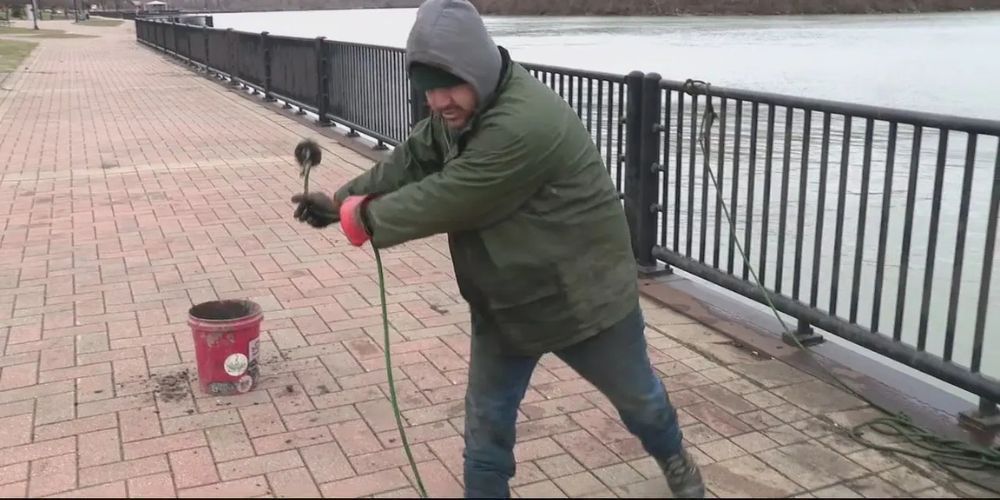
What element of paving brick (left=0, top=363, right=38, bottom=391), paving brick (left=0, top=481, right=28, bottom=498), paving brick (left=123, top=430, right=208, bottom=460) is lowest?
paving brick (left=0, top=481, right=28, bottom=498)

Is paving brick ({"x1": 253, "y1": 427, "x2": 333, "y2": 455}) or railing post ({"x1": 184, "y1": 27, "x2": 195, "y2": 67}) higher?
railing post ({"x1": 184, "y1": 27, "x2": 195, "y2": 67})

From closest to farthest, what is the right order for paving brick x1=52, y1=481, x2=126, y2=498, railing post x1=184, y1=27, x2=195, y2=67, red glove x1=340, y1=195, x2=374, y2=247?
red glove x1=340, y1=195, x2=374, y2=247 < paving brick x1=52, y1=481, x2=126, y2=498 < railing post x1=184, y1=27, x2=195, y2=67

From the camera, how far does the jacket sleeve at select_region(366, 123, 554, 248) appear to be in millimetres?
2615

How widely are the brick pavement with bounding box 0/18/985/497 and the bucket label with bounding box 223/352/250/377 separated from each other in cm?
12

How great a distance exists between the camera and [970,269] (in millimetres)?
5996

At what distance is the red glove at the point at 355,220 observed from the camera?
2.74 metres

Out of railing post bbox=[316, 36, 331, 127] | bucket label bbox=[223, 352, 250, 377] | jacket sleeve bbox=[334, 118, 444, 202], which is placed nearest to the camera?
jacket sleeve bbox=[334, 118, 444, 202]

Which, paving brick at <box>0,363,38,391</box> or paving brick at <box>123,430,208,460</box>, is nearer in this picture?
paving brick at <box>123,430,208,460</box>

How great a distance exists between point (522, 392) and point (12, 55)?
32.0 metres

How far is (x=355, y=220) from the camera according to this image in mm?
2744

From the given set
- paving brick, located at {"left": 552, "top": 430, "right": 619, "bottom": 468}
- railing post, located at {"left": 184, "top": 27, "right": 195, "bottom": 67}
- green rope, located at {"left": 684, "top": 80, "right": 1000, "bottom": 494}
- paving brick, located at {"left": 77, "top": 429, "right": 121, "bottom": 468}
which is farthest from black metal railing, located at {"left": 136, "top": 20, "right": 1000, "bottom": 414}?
railing post, located at {"left": 184, "top": 27, "right": 195, "bottom": 67}

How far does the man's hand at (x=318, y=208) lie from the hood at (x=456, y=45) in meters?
Result: 0.52

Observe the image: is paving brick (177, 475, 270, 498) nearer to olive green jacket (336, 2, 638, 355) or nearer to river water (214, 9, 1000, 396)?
olive green jacket (336, 2, 638, 355)

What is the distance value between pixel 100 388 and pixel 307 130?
888 cm
